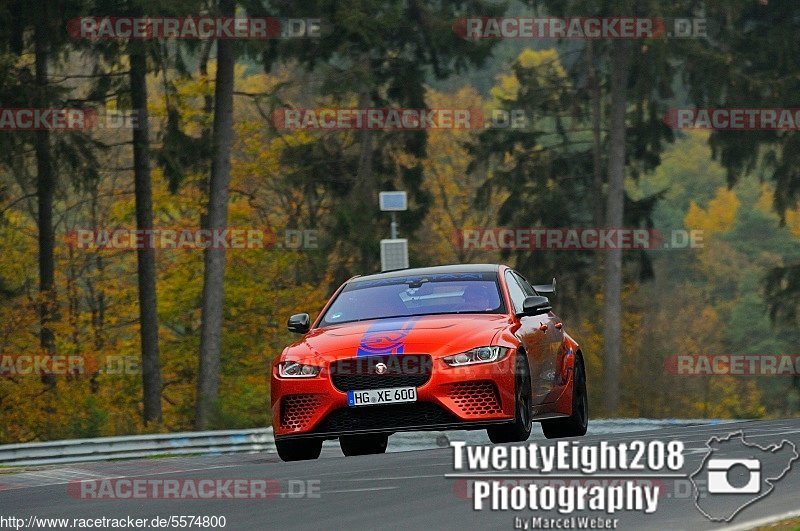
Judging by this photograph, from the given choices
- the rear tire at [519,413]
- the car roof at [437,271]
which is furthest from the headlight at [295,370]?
the car roof at [437,271]

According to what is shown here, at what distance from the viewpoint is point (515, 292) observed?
15.3 meters

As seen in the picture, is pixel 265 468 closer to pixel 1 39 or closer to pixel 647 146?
pixel 1 39

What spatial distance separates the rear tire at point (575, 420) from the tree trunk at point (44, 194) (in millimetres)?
20001

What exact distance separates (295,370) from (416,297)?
1.68m

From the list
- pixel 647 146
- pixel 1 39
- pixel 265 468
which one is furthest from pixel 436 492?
pixel 647 146

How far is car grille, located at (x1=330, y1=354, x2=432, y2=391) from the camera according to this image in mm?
13141

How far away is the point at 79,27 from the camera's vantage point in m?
33.2

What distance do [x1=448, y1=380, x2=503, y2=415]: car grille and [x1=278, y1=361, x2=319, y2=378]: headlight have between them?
3.90 feet

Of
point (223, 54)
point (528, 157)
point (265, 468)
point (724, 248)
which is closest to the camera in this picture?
point (265, 468)

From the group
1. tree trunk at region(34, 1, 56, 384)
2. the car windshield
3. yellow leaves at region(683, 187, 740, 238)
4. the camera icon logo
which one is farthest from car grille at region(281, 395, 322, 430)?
yellow leaves at region(683, 187, 740, 238)

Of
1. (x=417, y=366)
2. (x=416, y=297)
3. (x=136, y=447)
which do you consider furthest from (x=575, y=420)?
(x=136, y=447)

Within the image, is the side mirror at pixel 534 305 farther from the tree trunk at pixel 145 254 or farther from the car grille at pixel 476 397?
the tree trunk at pixel 145 254

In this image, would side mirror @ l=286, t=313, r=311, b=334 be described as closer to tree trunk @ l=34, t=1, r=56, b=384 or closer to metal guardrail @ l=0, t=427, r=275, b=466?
metal guardrail @ l=0, t=427, r=275, b=466

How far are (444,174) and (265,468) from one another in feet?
165
